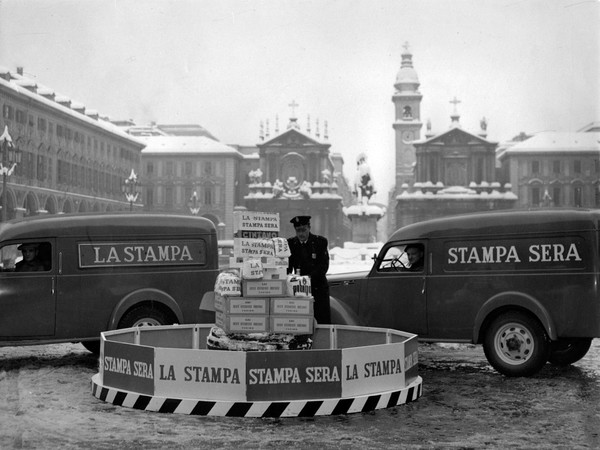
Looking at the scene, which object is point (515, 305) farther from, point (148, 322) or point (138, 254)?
point (138, 254)

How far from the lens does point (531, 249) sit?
959 cm

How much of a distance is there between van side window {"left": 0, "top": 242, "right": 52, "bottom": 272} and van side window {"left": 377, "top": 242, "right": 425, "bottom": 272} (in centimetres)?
461

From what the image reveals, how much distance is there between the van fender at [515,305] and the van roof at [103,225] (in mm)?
4097

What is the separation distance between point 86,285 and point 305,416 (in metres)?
4.90

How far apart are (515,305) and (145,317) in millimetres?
5060

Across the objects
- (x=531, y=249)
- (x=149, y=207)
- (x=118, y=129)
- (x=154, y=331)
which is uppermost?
(x=118, y=129)

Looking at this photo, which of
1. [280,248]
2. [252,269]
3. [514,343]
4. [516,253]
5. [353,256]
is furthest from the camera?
[353,256]

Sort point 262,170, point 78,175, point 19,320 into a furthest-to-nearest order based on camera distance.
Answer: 1. point 262,170
2. point 78,175
3. point 19,320

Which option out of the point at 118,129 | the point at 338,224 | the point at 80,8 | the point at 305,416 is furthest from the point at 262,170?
the point at 305,416

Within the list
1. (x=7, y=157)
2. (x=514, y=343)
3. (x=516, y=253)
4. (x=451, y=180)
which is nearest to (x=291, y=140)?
(x=451, y=180)

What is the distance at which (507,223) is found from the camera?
9727 mm

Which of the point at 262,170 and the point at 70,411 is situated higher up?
the point at 262,170

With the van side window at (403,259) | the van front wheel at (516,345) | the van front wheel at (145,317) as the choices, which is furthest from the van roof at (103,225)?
the van front wheel at (516,345)

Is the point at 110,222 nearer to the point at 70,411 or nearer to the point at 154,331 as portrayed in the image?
the point at 154,331
